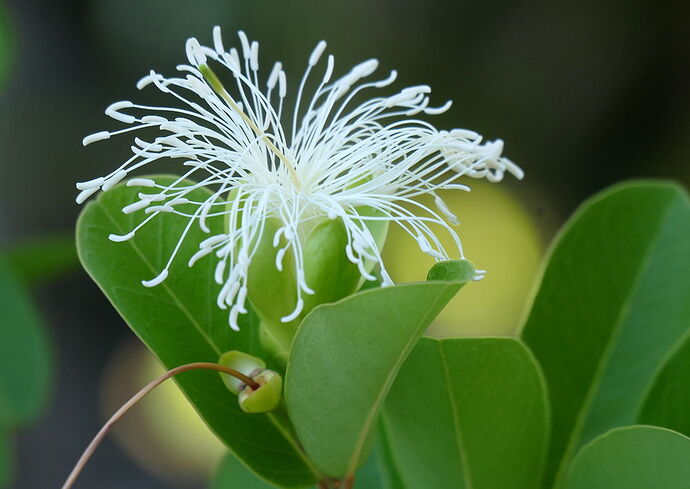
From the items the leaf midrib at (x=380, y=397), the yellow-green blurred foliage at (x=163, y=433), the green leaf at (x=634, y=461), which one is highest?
the leaf midrib at (x=380, y=397)

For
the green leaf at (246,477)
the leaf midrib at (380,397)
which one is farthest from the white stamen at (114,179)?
the green leaf at (246,477)

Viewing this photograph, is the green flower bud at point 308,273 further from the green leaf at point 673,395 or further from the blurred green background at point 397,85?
the blurred green background at point 397,85

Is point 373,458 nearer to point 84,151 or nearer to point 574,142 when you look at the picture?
point 84,151

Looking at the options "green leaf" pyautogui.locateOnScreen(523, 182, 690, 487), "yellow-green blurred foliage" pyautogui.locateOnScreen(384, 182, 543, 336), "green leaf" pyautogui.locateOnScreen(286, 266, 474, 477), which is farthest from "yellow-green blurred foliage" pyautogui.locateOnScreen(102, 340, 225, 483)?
"green leaf" pyautogui.locateOnScreen(286, 266, 474, 477)

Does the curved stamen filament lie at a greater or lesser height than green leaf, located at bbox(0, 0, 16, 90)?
lesser

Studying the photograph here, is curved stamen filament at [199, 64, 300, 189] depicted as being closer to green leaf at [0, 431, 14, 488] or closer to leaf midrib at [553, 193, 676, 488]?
leaf midrib at [553, 193, 676, 488]

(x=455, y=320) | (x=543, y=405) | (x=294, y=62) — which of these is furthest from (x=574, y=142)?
(x=543, y=405)

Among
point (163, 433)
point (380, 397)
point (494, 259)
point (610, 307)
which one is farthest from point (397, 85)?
point (380, 397)
